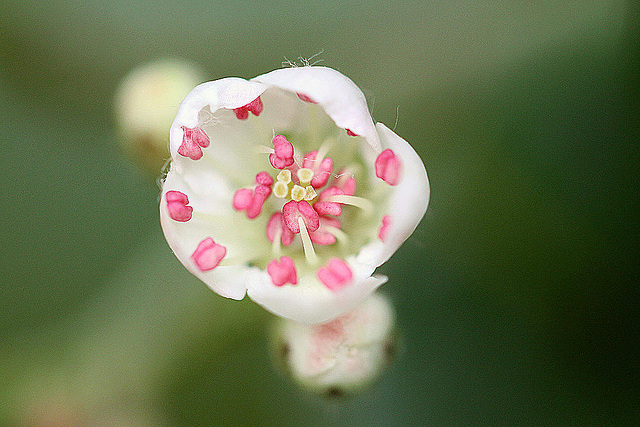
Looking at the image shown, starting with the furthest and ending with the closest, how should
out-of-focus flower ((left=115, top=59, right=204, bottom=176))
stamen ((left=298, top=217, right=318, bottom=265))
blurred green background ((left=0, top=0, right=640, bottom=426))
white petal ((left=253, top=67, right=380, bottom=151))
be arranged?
blurred green background ((left=0, top=0, right=640, bottom=426))
out-of-focus flower ((left=115, top=59, right=204, bottom=176))
stamen ((left=298, top=217, right=318, bottom=265))
white petal ((left=253, top=67, right=380, bottom=151))

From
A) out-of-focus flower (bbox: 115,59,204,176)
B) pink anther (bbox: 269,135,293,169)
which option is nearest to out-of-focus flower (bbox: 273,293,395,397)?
pink anther (bbox: 269,135,293,169)

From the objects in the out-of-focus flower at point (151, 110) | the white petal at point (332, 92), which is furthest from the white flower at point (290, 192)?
the out-of-focus flower at point (151, 110)

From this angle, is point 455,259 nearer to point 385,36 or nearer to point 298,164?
point 385,36

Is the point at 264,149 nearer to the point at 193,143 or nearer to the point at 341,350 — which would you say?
the point at 193,143

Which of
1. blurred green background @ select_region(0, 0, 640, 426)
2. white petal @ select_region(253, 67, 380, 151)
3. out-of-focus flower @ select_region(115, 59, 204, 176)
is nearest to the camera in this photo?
white petal @ select_region(253, 67, 380, 151)

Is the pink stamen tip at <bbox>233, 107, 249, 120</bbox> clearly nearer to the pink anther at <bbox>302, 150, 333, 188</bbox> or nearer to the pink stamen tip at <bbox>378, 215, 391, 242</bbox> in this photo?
the pink anther at <bbox>302, 150, 333, 188</bbox>

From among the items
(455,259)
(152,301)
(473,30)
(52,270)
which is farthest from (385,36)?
(52,270)

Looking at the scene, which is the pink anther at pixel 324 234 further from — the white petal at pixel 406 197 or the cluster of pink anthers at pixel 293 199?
the white petal at pixel 406 197
